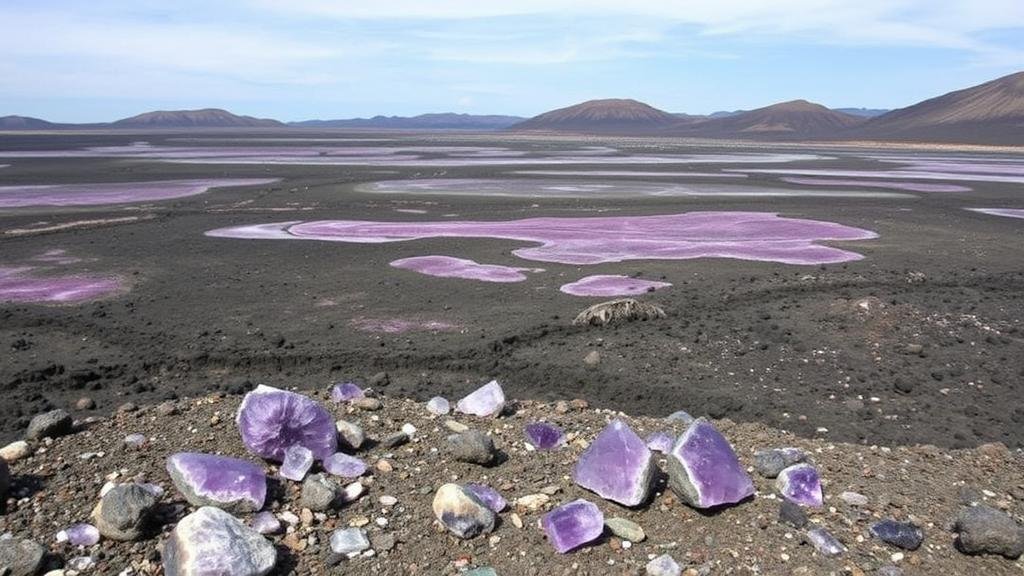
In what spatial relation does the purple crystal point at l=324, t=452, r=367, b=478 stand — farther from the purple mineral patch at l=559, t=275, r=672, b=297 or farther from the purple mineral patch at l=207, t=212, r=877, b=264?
the purple mineral patch at l=207, t=212, r=877, b=264

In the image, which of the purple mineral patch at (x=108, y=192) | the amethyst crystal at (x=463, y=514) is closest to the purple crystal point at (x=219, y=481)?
the amethyst crystal at (x=463, y=514)

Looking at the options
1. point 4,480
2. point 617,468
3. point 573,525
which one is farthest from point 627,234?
point 4,480

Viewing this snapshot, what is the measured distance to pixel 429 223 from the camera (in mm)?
20922

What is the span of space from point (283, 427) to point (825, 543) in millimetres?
3123

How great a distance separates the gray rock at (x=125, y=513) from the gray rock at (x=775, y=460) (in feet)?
11.4

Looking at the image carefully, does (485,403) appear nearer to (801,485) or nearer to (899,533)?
(801,485)

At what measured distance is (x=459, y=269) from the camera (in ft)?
47.1

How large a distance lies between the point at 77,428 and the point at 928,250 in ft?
53.3

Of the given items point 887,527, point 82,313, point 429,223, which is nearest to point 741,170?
point 429,223

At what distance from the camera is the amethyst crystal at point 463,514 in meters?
4.12

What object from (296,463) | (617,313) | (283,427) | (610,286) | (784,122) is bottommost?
(784,122)

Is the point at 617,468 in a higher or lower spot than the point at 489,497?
higher

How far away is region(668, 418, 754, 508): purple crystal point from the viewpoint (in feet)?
14.1

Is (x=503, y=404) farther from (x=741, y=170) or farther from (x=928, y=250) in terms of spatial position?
(x=741, y=170)
